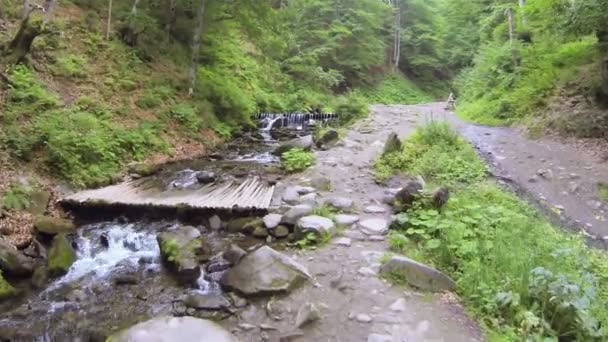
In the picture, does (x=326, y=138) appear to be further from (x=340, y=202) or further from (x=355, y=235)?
(x=355, y=235)

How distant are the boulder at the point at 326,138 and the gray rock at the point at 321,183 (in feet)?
11.1

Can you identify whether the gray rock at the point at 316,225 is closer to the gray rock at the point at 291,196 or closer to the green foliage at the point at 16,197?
the gray rock at the point at 291,196

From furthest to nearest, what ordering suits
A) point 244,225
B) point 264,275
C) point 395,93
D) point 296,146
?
1. point 395,93
2. point 296,146
3. point 244,225
4. point 264,275

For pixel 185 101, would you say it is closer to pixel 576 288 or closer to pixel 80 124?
pixel 80 124

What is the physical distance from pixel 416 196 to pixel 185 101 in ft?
28.2

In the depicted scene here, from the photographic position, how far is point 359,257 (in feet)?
17.5

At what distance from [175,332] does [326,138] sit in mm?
8404

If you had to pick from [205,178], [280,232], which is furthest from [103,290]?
[205,178]

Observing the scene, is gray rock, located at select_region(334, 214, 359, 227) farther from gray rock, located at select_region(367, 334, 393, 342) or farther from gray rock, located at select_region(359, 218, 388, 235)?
gray rock, located at select_region(367, 334, 393, 342)

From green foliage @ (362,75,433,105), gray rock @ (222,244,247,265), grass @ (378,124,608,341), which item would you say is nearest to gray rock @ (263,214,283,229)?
gray rock @ (222,244,247,265)

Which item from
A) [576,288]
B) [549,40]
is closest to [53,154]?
[576,288]

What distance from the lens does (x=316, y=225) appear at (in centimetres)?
595

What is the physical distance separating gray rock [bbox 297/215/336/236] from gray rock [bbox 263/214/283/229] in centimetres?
40

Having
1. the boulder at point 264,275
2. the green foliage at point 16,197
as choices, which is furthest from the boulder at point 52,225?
the boulder at point 264,275
